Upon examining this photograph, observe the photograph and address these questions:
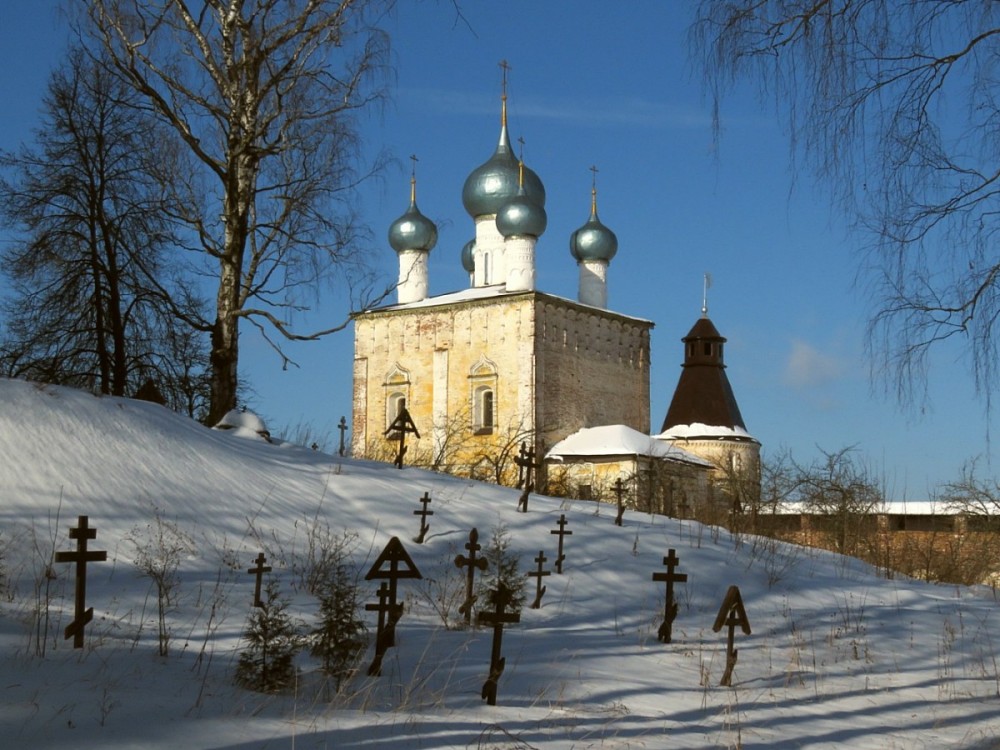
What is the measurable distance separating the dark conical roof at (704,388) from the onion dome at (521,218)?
9425mm

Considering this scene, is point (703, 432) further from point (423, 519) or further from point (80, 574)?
point (80, 574)

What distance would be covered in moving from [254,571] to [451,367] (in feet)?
110

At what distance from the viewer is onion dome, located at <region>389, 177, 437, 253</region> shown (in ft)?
149

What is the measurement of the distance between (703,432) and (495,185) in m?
11.6

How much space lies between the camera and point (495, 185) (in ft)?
143

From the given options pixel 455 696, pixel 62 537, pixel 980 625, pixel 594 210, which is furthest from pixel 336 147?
pixel 594 210

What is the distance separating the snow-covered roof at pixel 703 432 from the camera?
4528 centimetres

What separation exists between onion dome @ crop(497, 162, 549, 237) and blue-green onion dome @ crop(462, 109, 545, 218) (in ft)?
4.00

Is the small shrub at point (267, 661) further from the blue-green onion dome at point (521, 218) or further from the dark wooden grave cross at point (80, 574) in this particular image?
the blue-green onion dome at point (521, 218)

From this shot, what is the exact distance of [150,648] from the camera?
24.6 feet

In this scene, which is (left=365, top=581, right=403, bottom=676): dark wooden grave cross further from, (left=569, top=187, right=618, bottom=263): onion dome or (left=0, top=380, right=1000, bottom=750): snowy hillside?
(left=569, top=187, right=618, bottom=263): onion dome

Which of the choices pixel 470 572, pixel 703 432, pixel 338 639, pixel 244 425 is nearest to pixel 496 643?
pixel 338 639

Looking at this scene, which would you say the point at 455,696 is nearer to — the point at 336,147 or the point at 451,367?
the point at 336,147

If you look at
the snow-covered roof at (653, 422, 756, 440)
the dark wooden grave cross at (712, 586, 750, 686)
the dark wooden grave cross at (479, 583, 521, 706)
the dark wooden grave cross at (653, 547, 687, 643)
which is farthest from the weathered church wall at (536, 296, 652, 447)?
the dark wooden grave cross at (479, 583, 521, 706)
